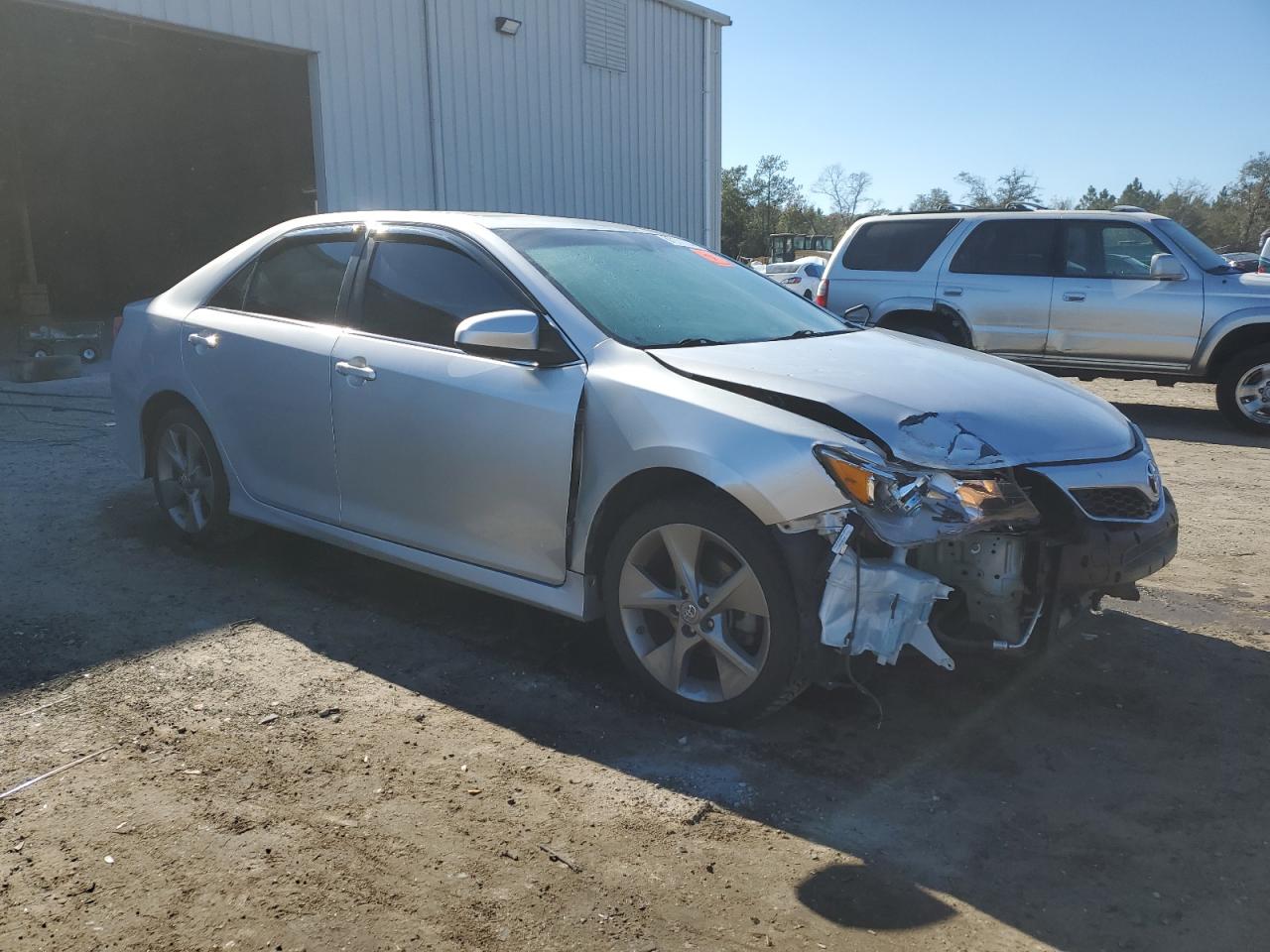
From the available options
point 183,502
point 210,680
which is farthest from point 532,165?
point 210,680

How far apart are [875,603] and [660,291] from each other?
1690mm

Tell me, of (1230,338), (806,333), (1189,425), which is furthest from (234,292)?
(1189,425)

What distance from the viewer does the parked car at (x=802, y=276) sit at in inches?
343

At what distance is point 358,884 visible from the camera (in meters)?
2.58

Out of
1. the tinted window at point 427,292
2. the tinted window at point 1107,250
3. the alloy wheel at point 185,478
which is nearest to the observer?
the tinted window at point 427,292

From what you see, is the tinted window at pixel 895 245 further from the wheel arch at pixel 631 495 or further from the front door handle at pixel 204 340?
the wheel arch at pixel 631 495

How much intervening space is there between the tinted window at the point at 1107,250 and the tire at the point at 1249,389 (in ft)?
3.71

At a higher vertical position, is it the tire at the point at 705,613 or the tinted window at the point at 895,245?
the tinted window at the point at 895,245

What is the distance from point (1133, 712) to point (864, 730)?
3.17 feet

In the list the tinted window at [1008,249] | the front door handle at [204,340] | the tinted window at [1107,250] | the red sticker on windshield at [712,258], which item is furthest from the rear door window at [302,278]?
the tinted window at [1107,250]

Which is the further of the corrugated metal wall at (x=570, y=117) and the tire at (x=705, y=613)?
the corrugated metal wall at (x=570, y=117)

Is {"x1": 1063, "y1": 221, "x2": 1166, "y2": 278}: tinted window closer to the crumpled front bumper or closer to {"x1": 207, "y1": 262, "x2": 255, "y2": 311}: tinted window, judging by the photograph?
the crumpled front bumper

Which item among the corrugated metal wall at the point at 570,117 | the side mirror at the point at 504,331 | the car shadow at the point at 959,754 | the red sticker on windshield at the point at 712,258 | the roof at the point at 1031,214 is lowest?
the car shadow at the point at 959,754

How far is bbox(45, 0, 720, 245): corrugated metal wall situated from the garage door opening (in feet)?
20.1
